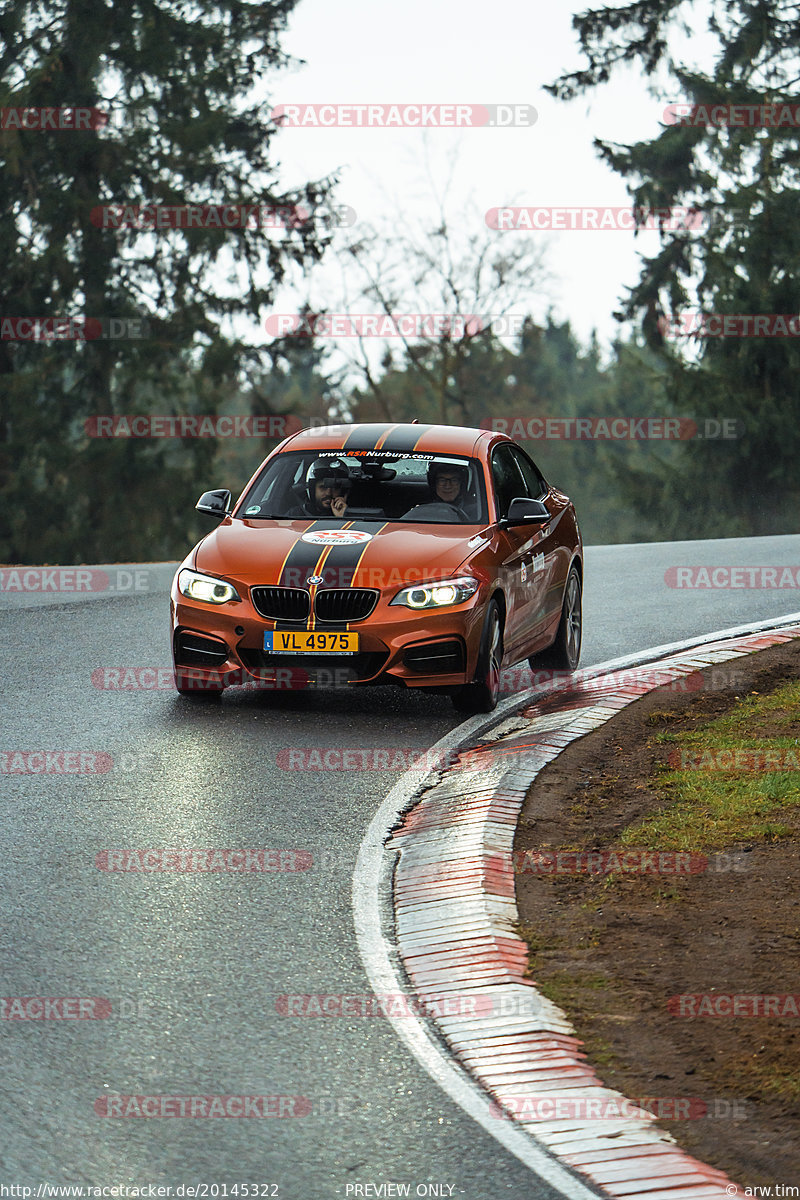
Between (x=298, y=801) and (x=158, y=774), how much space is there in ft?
2.95

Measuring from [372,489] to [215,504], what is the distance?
1.07m

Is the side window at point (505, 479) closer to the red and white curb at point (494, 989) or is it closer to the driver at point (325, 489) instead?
the driver at point (325, 489)

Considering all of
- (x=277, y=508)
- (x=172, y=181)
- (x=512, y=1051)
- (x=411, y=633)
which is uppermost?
(x=172, y=181)

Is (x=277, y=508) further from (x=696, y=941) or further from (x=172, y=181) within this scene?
(x=172, y=181)

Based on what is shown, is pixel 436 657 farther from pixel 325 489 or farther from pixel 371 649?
pixel 325 489

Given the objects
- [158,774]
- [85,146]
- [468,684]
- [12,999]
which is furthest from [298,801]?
[85,146]

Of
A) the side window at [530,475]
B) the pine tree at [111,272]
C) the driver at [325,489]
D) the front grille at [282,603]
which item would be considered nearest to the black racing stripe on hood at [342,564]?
the front grille at [282,603]

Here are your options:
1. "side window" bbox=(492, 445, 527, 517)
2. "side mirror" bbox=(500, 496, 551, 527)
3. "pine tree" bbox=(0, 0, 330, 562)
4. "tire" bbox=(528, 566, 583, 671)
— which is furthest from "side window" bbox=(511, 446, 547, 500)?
"pine tree" bbox=(0, 0, 330, 562)

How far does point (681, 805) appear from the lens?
7.80 meters

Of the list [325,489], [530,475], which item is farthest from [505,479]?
[325,489]

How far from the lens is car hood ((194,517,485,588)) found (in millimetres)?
9859

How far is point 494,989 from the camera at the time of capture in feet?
17.6

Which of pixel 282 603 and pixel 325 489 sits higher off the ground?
pixel 325 489

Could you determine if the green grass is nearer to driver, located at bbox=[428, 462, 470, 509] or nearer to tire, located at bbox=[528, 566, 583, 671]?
tire, located at bbox=[528, 566, 583, 671]
